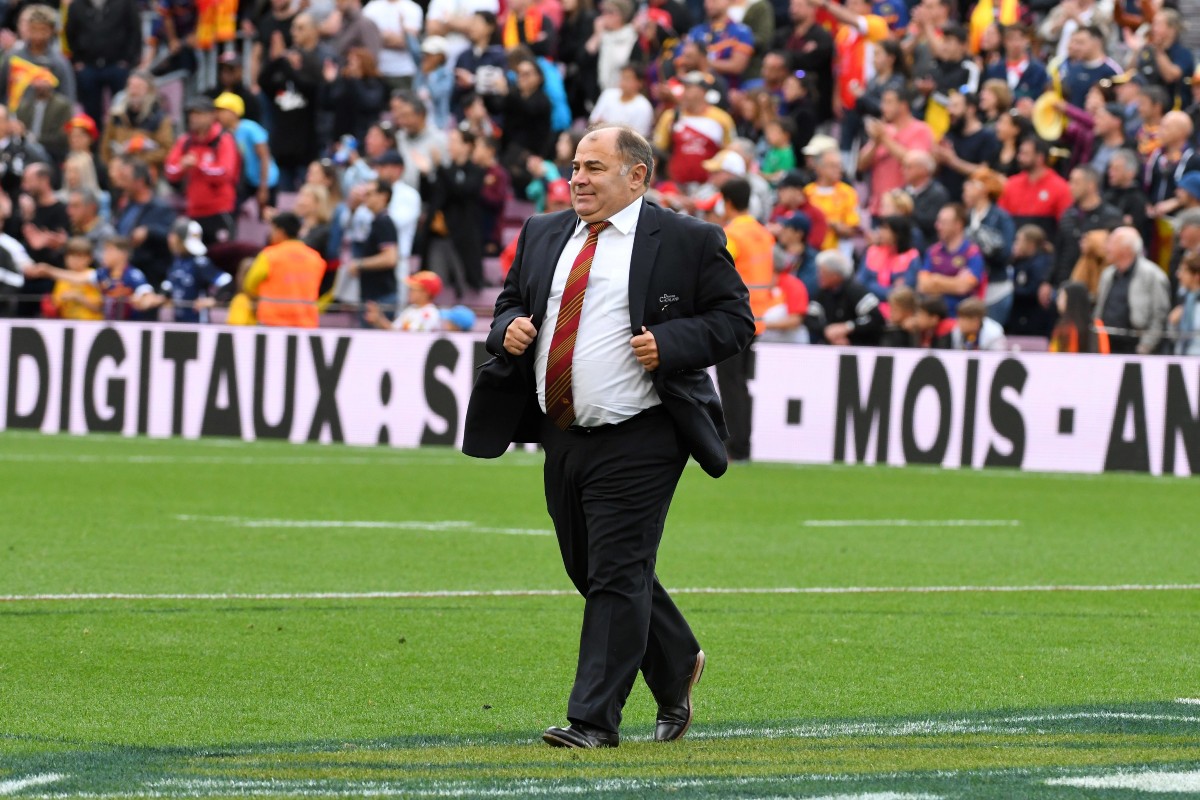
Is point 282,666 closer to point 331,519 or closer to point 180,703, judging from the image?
point 180,703

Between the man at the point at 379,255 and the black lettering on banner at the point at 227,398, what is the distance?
6.11ft

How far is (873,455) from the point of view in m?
20.4

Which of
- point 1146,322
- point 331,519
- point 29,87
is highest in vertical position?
point 29,87

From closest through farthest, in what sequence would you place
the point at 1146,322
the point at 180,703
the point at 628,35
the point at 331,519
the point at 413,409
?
1. the point at 180,703
2. the point at 331,519
3. the point at 1146,322
4. the point at 413,409
5. the point at 628,35

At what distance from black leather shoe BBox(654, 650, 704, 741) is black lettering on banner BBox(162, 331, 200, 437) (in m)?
15.0

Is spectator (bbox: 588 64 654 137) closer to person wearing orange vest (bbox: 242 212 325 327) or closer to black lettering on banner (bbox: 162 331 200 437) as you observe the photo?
person wearing orange vest (bbox: 242 212 325 327)

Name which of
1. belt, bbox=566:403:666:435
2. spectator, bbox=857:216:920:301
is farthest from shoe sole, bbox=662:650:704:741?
spectator, bbox=857:216:920:301

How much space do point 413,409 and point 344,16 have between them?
684 cm

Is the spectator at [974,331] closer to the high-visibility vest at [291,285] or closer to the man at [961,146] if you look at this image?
the man at [961,146]

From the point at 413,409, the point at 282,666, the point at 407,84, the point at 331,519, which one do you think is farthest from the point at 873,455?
the point at 282,666

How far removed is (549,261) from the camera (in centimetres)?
705

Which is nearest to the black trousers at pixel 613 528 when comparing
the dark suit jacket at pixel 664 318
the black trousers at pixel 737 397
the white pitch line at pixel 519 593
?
the dark suit jacket at pixel 664 318

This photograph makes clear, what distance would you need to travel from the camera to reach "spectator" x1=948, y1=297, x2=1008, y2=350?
20109 mm

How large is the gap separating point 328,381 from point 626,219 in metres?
14.6
